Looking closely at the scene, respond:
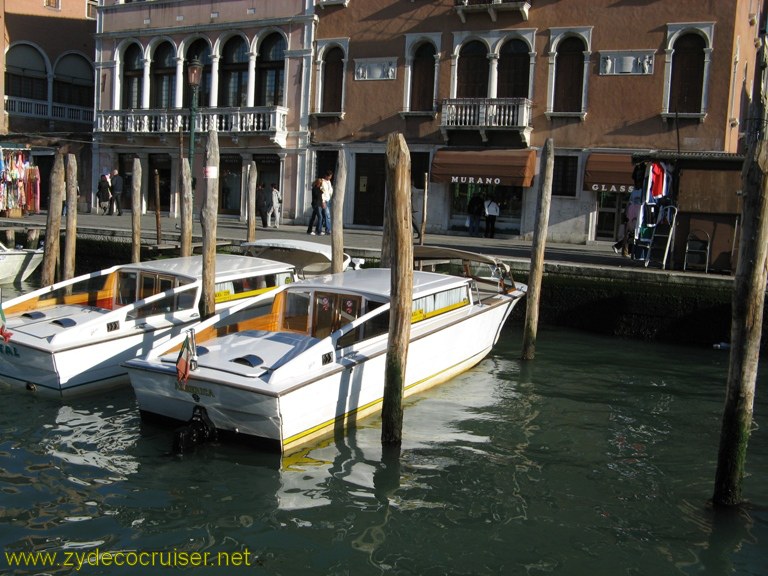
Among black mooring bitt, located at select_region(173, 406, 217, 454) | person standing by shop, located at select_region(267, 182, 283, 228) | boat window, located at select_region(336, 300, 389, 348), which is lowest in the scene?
black mooring bitt, located at select_region(173, 406, 217, 454)

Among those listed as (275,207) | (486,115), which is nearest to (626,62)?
(486,115)

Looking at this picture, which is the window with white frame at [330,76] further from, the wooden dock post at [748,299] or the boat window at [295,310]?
the wooden dock post at [748,299]

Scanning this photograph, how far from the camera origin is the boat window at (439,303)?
9711 millimetres

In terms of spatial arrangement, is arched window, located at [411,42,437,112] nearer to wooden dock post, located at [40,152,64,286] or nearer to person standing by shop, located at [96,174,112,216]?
person standing by shop, located at [96,174,112,216]

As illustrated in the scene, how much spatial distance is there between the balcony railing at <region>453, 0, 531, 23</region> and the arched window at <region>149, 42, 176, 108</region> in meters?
9.98

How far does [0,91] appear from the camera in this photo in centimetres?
2878

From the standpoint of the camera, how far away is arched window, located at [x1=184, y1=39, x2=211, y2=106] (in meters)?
26.6

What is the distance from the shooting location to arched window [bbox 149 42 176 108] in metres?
27.3

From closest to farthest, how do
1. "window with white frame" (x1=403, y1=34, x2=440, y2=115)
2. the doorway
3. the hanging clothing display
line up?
the hanging clothing display
"window with white frame" (x1=403, y1=34, x2=440, y2=115)
the doorway

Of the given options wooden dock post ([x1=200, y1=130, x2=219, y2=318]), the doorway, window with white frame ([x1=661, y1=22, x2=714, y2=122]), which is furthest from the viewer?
the doorway

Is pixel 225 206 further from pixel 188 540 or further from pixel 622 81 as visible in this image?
pixel 188 540

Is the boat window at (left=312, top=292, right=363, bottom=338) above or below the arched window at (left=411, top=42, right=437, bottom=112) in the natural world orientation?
below

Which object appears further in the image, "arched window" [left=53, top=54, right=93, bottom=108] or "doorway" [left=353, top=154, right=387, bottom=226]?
"arched window" [left=53, top=54, right=93, bottom=108]

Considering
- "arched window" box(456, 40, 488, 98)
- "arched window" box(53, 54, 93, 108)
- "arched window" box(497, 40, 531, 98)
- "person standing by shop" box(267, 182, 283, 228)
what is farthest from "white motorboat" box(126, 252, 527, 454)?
"arched window" box(53, 54, 93, 108)
